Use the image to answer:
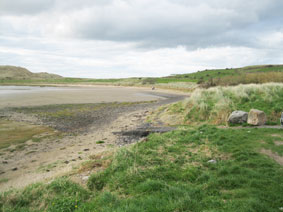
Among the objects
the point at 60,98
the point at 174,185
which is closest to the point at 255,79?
the point at 174,185

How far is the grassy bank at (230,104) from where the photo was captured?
13898 millimetres

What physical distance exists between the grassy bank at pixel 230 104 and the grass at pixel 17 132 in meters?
11.0

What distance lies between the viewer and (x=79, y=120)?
62.4 ft

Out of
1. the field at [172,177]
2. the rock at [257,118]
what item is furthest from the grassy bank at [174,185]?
the rock at [257,118]

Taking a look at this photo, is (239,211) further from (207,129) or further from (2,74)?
(2,74)

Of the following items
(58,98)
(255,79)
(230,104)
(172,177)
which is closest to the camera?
(172,177)

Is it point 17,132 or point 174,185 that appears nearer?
point 174,185

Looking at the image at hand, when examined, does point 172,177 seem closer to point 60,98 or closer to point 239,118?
point 239,118

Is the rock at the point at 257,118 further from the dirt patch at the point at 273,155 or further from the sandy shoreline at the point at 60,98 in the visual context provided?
the sandy shoreline at the point at 60,98

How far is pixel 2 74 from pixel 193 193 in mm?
162272

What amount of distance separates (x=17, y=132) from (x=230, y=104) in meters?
16.9

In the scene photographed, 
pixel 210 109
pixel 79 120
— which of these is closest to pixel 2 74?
pixel 79 120

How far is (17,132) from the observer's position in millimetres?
14047

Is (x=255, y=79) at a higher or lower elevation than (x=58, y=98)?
higher
